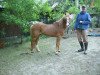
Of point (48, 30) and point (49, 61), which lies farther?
point (48, 30)

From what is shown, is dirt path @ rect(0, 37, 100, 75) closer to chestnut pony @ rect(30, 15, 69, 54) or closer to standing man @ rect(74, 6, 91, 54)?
chestnut pony @ rect(30, 15, 69, 54)

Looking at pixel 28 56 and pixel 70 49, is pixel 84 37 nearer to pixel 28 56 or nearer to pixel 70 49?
pixel 70 49

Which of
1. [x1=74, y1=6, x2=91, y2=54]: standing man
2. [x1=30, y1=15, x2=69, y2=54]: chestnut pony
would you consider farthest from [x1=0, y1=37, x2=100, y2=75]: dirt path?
[x1=74, y1=6, x2=91, y2=54]: standing man

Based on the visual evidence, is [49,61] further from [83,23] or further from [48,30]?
[83,23]

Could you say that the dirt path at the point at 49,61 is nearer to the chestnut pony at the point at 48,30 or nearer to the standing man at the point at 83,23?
the chestnut pony at the point at 48,30

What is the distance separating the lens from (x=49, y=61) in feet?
35.6

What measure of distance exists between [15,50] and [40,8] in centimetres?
348

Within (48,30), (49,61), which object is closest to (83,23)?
(48,30)

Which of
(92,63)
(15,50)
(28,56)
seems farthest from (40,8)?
(92,63)

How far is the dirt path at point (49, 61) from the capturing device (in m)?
9.53

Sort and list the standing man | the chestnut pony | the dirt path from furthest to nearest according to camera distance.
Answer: the chestnut pony < the standing man < the dirt path

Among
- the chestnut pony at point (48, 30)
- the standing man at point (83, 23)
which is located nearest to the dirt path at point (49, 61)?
the chestnut pony at point (48, 30)

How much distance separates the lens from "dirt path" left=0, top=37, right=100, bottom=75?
953 cm

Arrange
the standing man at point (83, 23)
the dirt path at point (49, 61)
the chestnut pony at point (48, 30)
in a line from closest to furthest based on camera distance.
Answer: the dirt path at point (49, 61) → the standing man at point (83, 23) → the chestnut pony at point (48, 30)
